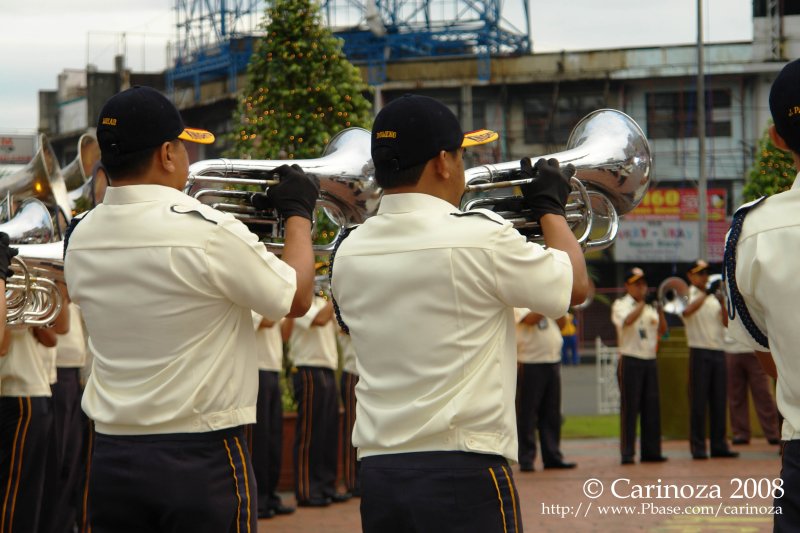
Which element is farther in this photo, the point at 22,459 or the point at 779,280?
the point at 22,459

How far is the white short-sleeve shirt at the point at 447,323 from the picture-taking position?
331cm

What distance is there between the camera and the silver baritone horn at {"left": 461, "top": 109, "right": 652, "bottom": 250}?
13.2ft

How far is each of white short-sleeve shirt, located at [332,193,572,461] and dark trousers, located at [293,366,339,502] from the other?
21.4ft

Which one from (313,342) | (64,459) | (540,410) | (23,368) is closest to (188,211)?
(23,368)

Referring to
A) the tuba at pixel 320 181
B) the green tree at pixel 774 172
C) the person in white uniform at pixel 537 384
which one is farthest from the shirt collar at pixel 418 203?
the person in white uniform at pixel 537 384

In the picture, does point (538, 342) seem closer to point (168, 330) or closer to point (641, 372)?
point (641, 372)

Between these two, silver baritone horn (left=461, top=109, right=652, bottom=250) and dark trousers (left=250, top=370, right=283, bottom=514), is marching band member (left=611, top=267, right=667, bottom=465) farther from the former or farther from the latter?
silver baritone horn (left=461, top=109, right=652, bottom=250)

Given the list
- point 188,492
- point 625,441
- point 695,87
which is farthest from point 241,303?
point 695,87

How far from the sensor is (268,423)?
31.4 feet

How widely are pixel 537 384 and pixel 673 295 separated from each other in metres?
3.56

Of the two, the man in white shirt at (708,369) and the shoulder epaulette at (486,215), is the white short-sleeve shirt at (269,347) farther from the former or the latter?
the shoulder epaulette at (486,215)

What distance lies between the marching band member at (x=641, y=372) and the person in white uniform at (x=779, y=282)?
8.91m

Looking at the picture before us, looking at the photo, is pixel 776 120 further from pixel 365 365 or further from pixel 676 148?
pixel 676 148

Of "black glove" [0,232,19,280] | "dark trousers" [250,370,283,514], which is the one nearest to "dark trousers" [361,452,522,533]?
"black glove" [0,232,19,280]
